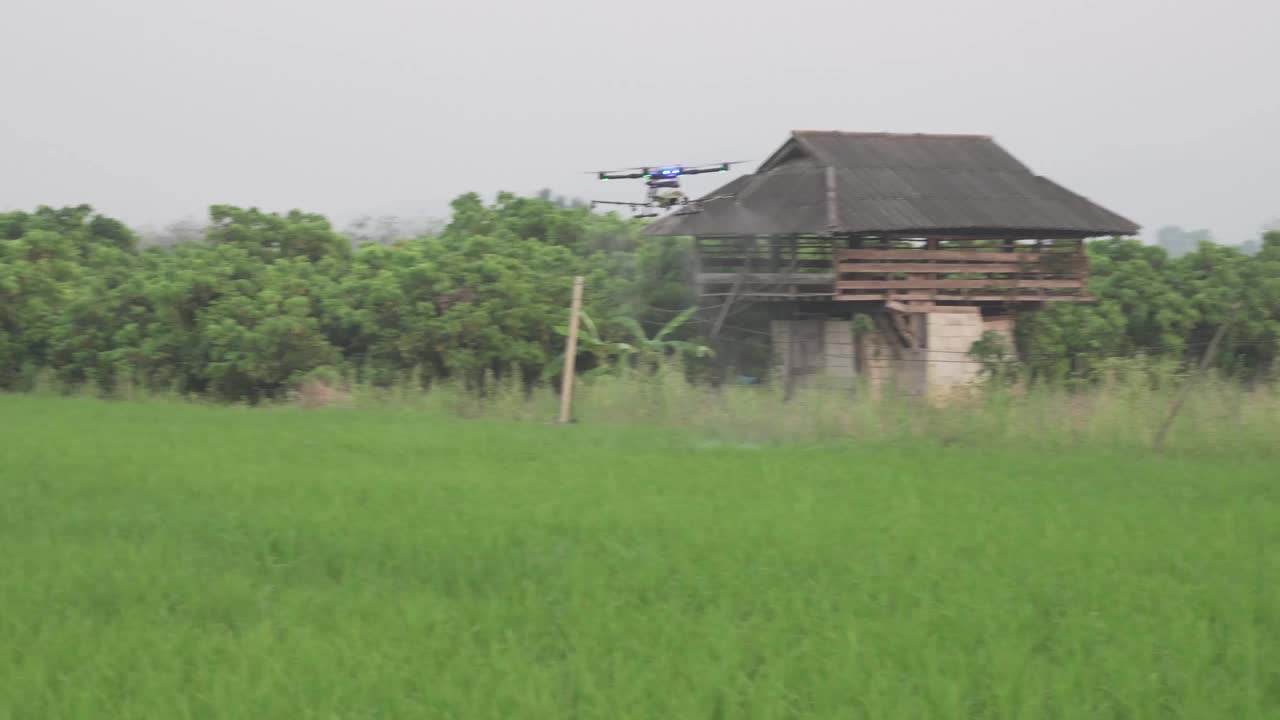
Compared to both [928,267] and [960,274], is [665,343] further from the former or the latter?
[960,274]

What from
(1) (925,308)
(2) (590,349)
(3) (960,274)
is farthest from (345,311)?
(3) (960,274)

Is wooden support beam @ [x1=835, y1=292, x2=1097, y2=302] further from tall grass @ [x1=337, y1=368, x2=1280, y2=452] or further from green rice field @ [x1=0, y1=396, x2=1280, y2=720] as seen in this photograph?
green rice field @ [x1=0, y1=396, x2=1280, y2=720]

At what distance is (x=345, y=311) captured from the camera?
22.0 meters

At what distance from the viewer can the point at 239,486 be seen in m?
9.30

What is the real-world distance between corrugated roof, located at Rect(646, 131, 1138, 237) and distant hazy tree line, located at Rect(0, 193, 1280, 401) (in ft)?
6.04

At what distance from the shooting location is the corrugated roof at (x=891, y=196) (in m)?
23.4

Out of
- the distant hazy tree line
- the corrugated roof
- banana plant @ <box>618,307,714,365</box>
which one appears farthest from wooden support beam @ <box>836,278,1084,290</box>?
banana plant @ <box>618,307,714,365</box>

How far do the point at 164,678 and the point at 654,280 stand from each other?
20464mm

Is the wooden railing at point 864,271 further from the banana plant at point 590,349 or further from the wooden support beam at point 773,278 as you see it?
the banana plant at point 590,349

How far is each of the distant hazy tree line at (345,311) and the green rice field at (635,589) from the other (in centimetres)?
995

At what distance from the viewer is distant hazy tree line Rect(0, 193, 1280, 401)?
21375 mm

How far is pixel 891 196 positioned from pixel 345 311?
10.7m

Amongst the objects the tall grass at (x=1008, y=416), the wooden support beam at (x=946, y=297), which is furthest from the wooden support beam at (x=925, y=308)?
the tall grass at (x=1008, y=416)

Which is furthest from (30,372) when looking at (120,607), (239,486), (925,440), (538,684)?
(538,684)
